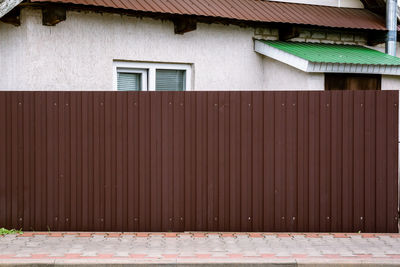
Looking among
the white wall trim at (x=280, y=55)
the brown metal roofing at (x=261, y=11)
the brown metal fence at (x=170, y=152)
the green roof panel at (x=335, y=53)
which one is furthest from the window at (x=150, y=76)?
the brown metal fence at (x=170, y=152)

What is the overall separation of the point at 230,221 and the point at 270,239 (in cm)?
72

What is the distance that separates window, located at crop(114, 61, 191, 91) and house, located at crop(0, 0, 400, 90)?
0.02m

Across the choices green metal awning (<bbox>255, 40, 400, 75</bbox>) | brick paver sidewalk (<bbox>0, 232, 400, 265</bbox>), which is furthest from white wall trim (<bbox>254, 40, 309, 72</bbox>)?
brick paver sidewalk (<bbox>0, 232, 400, 265</bbox>)

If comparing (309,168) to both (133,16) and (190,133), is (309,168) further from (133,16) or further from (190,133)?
(133,16)

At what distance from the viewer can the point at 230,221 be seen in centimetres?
844

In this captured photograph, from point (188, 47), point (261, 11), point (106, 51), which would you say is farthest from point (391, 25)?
point (106, 51)

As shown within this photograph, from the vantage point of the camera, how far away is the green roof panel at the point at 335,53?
11047 mm

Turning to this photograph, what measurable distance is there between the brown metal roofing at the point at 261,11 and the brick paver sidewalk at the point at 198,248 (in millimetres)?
3913

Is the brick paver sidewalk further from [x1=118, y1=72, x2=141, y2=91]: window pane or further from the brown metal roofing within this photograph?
the brown metal roofing

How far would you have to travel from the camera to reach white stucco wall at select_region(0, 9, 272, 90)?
33.5ft

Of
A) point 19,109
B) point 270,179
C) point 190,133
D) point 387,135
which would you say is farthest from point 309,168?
point 19,109

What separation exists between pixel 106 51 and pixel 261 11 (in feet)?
10.0

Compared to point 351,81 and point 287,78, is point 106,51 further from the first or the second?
point 351,81

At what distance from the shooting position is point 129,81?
443 inches
